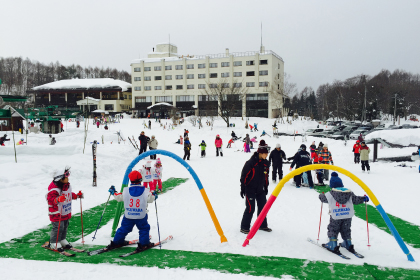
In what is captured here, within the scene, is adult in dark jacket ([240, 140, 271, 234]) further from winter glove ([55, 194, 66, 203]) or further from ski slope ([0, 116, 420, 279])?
winter glove ([55, 194, 66, 203])

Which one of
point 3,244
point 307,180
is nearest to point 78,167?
point 3,244

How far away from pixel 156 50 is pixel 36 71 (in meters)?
44.7

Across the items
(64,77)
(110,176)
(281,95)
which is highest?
(64,77)

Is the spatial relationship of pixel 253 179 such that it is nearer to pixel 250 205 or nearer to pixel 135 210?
pixel 250 205

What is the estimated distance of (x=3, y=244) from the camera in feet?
18.1

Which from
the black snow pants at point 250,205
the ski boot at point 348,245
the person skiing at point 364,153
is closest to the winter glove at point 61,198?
the black snow pants at point 250,205

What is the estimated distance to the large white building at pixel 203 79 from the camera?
5834 centimetres

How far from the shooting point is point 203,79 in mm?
62312

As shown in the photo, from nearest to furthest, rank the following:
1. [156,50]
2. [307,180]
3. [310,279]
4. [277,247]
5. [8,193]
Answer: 1. [310,279]
2. [277,247]
3. [8,193]
4. [307,180]
5. [156,50]

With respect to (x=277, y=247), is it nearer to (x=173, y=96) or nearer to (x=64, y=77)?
(x=173, y=96)

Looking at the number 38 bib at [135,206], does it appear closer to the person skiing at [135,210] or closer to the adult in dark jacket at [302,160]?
the person skiing at [135,210]

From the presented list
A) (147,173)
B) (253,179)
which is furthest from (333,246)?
(147,173)

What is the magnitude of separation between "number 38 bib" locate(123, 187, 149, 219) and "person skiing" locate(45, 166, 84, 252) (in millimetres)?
1163

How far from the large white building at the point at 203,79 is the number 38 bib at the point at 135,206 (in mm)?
51195
